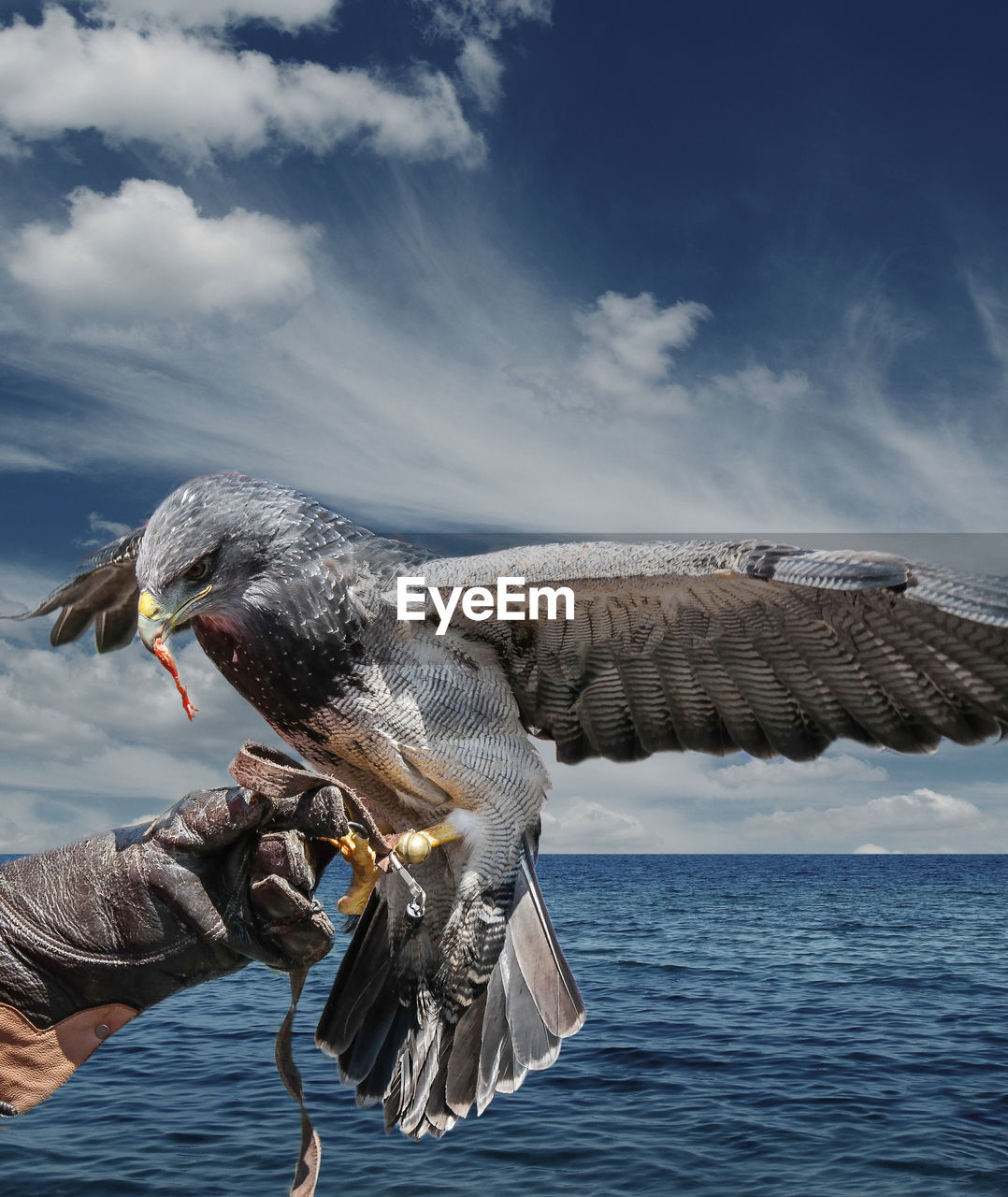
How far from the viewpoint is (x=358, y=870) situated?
8.74 ft

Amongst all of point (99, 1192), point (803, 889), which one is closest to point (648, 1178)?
point (99, 1192)

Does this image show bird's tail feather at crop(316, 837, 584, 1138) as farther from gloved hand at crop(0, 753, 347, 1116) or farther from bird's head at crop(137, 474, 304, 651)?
bird's head at crop(137, 474, 304, 651)

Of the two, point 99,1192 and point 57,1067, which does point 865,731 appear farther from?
point 99,1192

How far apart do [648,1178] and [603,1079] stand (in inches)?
97.5

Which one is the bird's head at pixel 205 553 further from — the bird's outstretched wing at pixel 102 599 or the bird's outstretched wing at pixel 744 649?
the bird's outstretched wing at pixel 102 599

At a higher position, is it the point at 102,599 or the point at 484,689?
the point at 102,599

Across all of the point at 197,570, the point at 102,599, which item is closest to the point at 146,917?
the point at 197,570

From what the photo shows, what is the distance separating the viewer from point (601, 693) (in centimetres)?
322

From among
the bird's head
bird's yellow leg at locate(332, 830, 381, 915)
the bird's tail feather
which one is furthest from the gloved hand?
the bird's tail feather

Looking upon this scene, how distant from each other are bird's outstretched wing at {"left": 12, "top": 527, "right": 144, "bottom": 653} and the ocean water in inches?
120

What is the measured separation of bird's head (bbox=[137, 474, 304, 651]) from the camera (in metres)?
2.77

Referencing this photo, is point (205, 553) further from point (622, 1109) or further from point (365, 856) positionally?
point (622, 1109)
